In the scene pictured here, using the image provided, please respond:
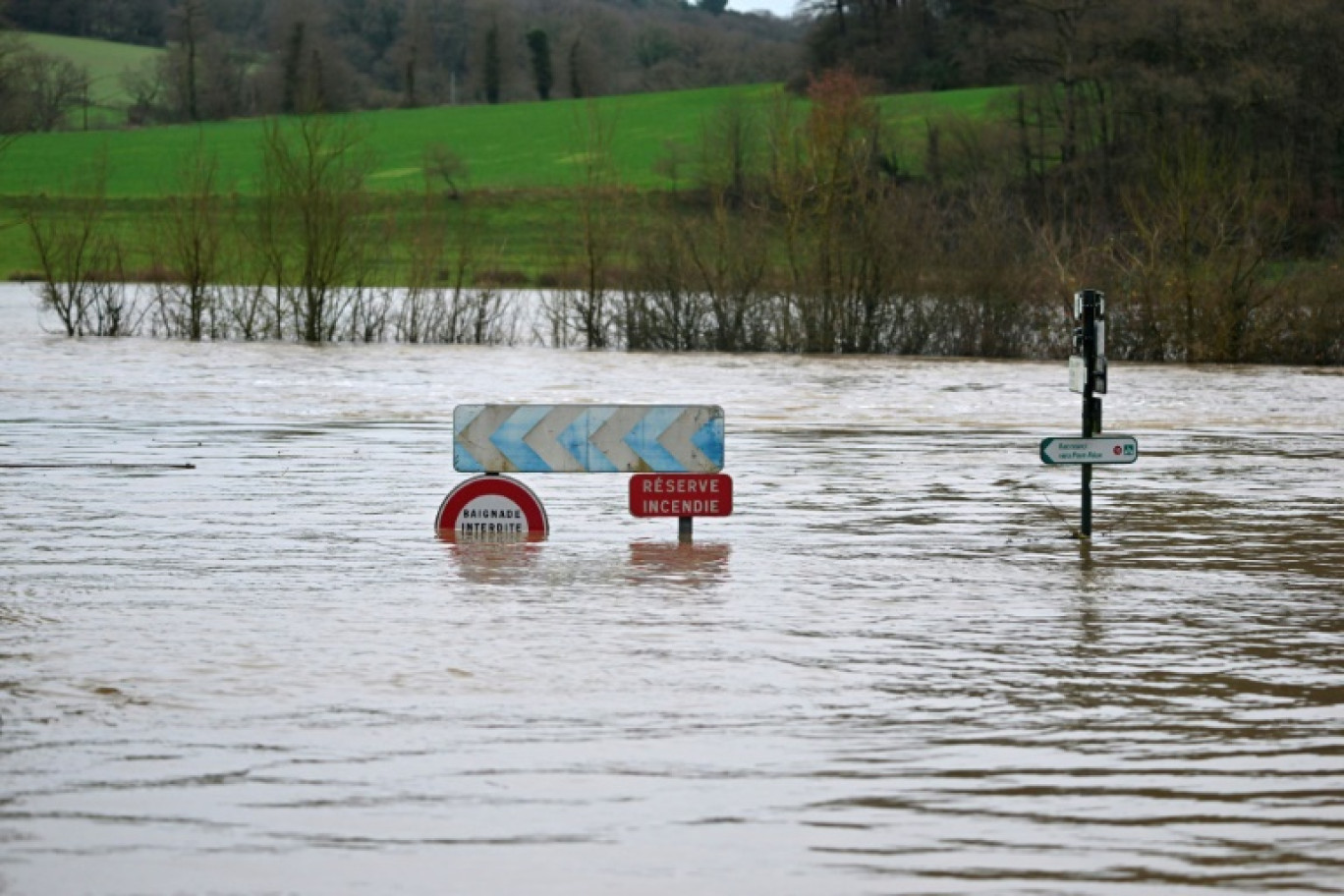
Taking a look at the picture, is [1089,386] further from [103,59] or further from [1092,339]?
[103,59]

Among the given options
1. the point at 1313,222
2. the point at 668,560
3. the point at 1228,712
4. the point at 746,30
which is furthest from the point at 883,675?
the point at 746,30

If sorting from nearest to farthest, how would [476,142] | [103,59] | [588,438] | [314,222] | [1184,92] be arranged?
[588,438] < [314,222] < [1184,92] < [476,142] < [103,59]

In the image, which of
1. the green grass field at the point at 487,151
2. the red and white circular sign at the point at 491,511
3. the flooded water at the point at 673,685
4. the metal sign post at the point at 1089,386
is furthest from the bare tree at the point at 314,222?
the metal sign post at the point at 1089,386

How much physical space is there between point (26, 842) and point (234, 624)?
12.5 ft

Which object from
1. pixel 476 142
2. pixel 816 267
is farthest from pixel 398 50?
pixel 816 267

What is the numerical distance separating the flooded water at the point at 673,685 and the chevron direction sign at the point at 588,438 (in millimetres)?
606

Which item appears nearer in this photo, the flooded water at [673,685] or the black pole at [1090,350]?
the flooded water at [673,685]

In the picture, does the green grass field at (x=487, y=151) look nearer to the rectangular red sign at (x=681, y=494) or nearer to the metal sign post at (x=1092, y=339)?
the metal sign post at (x=1092, y=339)

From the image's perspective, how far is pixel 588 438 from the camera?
13477mm

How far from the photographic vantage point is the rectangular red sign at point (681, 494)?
13516 millimetres

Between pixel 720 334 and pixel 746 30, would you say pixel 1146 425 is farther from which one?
pixel 746 30

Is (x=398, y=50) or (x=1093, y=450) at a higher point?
(x=398, y=50)

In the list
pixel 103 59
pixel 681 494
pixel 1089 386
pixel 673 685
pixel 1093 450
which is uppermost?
pixel 103 59

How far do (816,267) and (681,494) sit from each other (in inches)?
1144
